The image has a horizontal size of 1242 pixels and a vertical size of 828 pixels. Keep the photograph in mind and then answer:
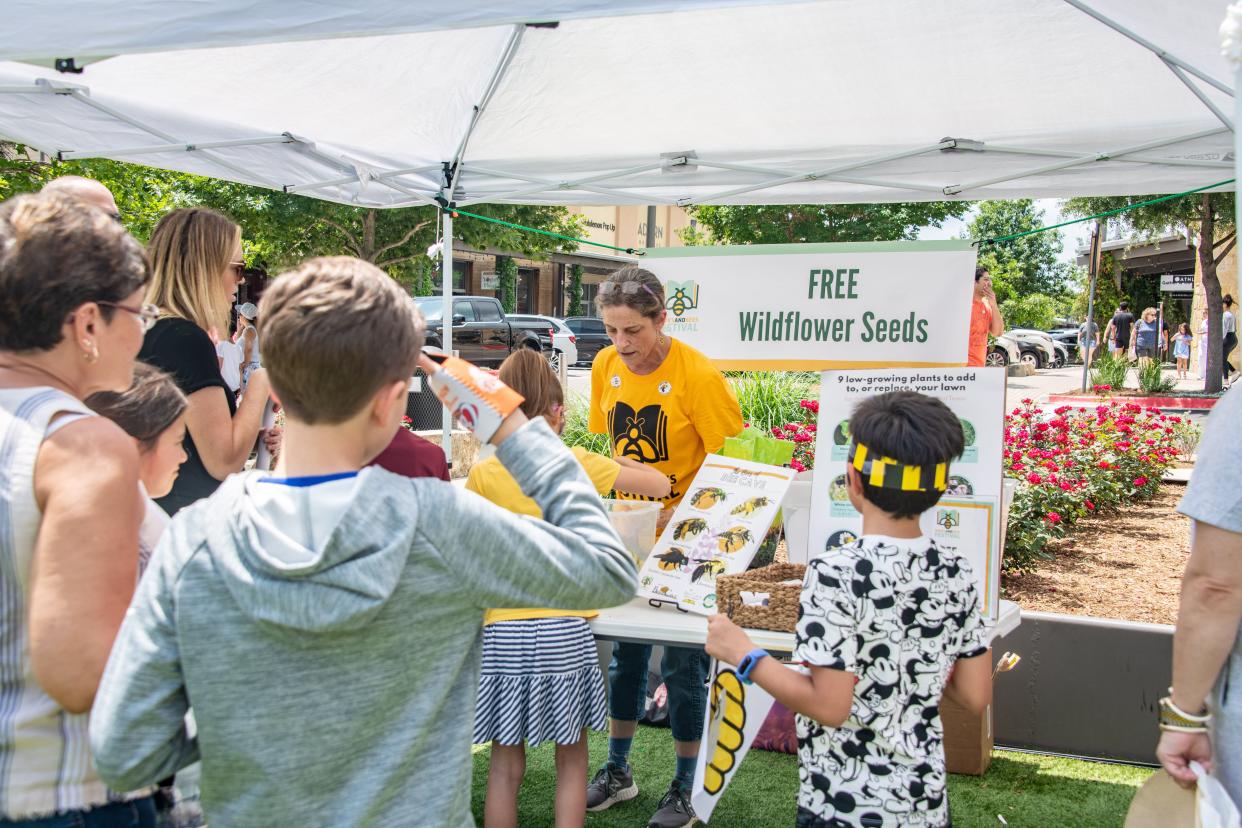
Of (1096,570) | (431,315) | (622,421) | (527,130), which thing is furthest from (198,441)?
(431,315)

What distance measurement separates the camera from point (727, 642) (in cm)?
189

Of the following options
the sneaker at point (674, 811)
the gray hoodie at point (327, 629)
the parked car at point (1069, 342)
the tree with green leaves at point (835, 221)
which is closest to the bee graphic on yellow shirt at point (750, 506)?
the sneaker at point (674, 811)

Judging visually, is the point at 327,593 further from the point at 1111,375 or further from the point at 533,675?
the point at 1111,375

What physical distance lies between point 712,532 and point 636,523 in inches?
9.2

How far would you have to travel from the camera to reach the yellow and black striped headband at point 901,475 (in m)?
1.74

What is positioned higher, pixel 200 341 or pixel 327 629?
pixel 200 341

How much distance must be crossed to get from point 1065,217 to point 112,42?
24.3 meters

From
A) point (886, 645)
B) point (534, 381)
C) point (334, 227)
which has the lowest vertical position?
point (886, 645)

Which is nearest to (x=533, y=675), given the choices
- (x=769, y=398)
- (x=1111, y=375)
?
(x=769, y=398)

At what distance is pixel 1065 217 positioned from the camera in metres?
22.9

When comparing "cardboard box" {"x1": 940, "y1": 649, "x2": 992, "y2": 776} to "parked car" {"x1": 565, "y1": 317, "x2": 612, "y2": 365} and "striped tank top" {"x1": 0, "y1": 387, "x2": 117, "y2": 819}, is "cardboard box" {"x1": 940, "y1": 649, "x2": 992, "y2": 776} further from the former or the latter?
"parked car" {"x1": 565, "y1": 317, "x2": 612, "y2": 365}

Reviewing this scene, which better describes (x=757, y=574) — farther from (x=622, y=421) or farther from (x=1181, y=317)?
(x=1181, y=317)

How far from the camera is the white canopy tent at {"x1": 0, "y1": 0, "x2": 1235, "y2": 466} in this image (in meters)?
3.78

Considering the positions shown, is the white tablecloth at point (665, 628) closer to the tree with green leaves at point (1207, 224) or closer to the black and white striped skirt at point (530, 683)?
the black and white striped skirt at point (530, 683)
